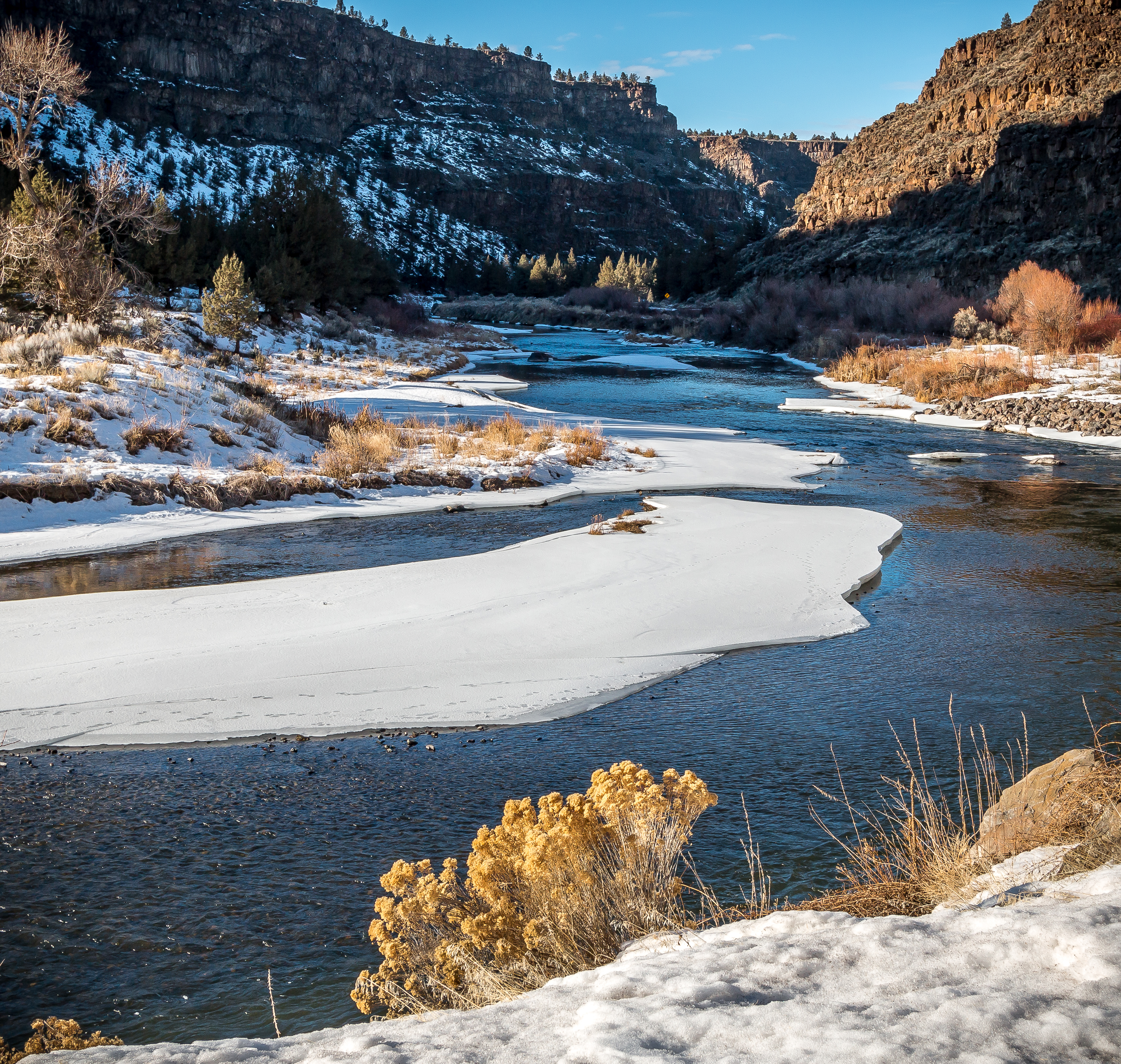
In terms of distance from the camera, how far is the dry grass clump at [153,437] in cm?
1384

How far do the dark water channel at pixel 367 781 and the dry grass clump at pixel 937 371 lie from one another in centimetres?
1653

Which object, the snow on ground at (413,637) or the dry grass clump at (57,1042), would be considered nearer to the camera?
the dry grass clump at (57,1042)

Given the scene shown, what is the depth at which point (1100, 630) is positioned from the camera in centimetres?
786

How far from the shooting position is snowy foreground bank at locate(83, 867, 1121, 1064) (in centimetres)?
204

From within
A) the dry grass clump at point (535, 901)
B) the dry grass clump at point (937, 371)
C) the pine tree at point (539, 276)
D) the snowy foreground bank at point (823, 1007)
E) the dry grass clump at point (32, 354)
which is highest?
the pine tree at point (539, 276)

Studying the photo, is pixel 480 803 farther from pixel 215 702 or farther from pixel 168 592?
pixel 168 592

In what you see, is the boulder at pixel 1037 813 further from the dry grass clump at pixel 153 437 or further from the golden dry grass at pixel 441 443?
the dry grass clump at pixel 153 437

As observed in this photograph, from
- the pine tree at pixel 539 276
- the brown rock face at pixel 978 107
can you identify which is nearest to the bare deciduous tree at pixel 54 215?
the brown rock face at pixel 978 107

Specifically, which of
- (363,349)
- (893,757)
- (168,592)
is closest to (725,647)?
(893,757)

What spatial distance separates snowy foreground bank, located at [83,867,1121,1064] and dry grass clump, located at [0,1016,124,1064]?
125 millimetres

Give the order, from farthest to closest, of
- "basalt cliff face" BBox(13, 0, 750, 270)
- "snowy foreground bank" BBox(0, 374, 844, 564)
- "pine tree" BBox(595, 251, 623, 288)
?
"basalt cliff face" BBox(13, 0, 750, 270) < "pine tree" BBox(595, 251, 623, 288) < "snowy foreground bank" BBox(0, 374, 844, 564)

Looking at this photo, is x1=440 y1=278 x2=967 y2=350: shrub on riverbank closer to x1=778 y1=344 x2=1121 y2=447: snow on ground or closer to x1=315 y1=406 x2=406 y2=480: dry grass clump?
x1=778 y1=344 x2=1121 y2=447: snow on ground

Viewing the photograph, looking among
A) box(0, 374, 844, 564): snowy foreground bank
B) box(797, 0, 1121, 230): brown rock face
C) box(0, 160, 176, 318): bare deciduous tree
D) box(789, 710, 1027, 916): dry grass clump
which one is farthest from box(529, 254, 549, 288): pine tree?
box(789, 710, 1027, 916): dry grass clump

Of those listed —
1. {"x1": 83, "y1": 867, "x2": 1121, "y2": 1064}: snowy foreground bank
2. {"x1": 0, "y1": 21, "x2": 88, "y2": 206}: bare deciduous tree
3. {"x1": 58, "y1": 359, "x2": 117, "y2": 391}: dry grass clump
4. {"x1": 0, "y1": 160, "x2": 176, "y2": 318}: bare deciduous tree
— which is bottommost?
{"x1": 83, "y1": 867, "x2": 1121, "y2": 1064}: snowy foreground bank
